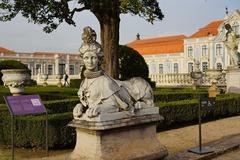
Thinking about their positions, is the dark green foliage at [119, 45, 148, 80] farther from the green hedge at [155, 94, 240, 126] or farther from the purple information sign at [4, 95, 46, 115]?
the purple information sign at [4, 95, 46, 115]

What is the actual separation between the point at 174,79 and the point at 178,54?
2904 centimetres

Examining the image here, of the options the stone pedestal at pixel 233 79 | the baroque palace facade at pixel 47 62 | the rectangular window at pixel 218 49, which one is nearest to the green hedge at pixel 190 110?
the stone pedestal at pixel 233 79

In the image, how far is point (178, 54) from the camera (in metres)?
56.1

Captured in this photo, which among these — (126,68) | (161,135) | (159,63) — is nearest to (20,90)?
(161,135)

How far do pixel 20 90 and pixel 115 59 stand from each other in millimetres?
3324

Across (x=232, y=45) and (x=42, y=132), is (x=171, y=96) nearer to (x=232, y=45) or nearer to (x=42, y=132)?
(x=232, y=45)

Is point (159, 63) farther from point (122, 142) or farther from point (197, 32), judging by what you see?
point (122, 142)

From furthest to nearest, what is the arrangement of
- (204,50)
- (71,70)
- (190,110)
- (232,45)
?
(71,70), (204,50), (232,45), (190,110)

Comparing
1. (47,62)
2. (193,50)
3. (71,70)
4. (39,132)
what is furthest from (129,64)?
(47,62)

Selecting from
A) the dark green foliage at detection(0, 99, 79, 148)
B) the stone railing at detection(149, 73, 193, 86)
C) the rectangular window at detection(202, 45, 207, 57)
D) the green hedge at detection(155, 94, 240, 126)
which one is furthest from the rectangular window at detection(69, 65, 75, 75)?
the dark green foliage at detection(0, 99, 79, 148)

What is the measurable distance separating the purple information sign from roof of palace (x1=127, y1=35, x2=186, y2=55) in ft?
170

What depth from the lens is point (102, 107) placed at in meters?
4.39

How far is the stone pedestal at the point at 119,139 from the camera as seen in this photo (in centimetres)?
437

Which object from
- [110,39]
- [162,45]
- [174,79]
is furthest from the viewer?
[162,45]
